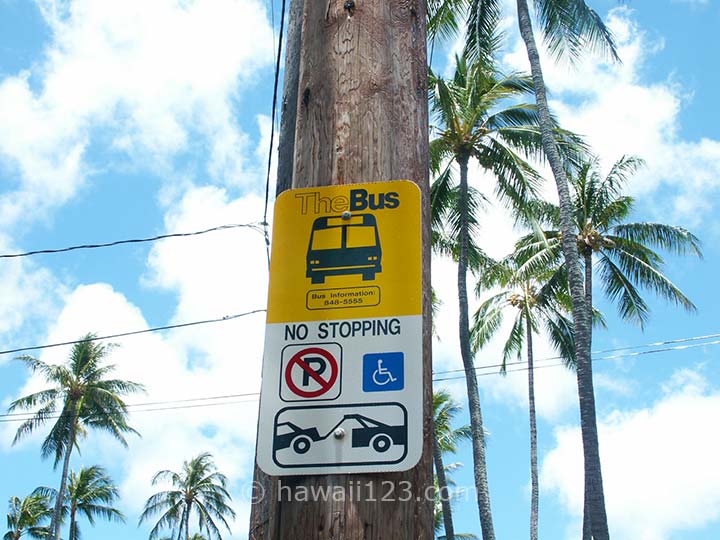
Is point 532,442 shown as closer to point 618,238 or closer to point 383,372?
point 618,238

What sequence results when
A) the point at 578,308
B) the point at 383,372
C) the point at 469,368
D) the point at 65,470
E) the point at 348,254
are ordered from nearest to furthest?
1. the point at 383,372
2. the point at 348,254
3. the point at 578,308
4. the point at 469,368
5. the point at 65,470

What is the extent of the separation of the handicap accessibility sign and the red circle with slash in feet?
0.24

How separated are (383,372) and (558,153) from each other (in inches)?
712

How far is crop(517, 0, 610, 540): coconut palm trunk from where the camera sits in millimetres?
16531

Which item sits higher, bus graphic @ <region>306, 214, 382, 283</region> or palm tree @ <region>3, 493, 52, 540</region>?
palm tree @ <region>3, 493, 52, 540</region>

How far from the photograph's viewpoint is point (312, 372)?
82.0 inches

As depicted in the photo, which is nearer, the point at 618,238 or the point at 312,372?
the point at 312,372

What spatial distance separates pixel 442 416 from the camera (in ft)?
102

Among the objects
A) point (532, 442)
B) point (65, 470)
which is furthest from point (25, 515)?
point (532, 442)

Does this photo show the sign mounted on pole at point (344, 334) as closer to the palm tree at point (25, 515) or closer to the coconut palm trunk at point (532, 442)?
the coconut palm trunk at point (532, 442)

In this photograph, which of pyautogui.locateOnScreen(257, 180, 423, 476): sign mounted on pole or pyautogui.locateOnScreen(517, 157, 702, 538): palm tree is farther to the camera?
pyautogui.locateOnScreen(517, 157, 702, 538): palm tree

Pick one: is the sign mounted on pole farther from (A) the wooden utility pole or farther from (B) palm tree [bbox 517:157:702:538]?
(B) palm tree [bbox 517:157:702:538]

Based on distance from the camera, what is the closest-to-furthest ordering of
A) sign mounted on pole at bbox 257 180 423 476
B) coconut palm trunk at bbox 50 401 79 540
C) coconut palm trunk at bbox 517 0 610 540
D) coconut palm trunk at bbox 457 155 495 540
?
1. sign mounted on pole at bbox 257 180 423 476
2. coconut palm trunk at bbox 517 0 610 540
3. coconut palm trunk at bbox 457 155 495 540
4. coconut palm trunk at bbox 50 401 79 540

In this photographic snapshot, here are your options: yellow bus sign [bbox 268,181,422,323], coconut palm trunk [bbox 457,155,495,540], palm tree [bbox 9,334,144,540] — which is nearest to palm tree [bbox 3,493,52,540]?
palm tree [bbox 9,334,144,540]
